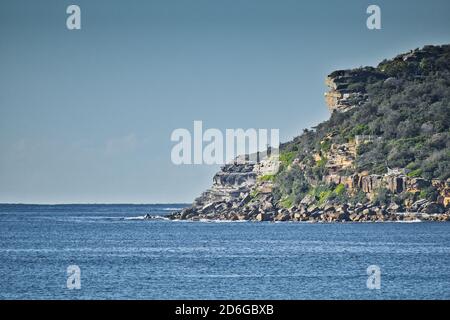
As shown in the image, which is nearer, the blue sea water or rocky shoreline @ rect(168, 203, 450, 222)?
the blue sea water

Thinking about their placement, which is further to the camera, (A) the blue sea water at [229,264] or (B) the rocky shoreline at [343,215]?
(B) the rocky shoreline at [343,215]

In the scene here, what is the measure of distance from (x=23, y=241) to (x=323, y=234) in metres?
36.6


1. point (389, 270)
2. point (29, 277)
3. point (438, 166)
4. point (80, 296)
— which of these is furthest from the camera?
point (438, 166)

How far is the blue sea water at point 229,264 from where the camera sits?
6931cm

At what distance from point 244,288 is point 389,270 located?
17.0m

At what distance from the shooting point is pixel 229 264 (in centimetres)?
8931

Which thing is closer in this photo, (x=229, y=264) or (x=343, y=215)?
(x=229, y=264)

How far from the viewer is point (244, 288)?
70.8 m

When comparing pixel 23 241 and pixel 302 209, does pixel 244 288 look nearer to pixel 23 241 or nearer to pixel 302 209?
pixel 23 241

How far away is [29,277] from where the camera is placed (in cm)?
7819

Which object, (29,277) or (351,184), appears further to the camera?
(351,184)

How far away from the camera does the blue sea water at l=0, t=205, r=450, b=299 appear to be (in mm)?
69312
